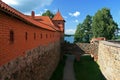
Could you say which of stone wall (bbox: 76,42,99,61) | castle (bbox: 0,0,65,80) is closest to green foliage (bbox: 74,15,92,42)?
stone wall (bbox: 76,42,99,61)

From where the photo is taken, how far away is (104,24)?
2057 inches

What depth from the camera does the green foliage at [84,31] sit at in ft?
201

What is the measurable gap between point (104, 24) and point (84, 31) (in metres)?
11.6

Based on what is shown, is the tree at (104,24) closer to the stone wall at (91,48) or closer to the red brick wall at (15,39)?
the stone wall at (91,48)

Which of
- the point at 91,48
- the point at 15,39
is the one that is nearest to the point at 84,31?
the point at 91,48

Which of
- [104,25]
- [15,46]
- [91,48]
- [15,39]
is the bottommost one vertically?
[91,48]

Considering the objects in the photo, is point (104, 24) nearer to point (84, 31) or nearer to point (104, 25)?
point (104, 25)

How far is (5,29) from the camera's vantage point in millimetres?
7980

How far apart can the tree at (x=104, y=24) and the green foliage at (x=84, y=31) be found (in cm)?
821

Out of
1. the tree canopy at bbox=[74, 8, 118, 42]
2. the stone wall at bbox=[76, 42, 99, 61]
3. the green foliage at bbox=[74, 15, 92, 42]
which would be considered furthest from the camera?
the green foliage at bbox=[74, 15, 92, 42]

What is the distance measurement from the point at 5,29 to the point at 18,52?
7.16 ft

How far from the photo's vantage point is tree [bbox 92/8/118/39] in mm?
52219

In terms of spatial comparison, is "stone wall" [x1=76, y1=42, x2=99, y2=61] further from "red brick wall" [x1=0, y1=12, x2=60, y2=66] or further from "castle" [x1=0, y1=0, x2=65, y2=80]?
"red brick wall" [x1=0, y1=12, x2=60, y2=66]

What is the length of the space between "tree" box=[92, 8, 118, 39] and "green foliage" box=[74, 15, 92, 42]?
8215mm
